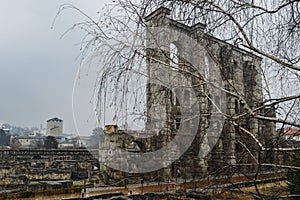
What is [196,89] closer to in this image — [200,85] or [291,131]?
[200,85]

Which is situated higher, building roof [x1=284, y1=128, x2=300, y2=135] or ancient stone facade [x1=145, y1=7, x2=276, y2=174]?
ancient stone facade [x1=145, y1=7, x2=276, y2=174]

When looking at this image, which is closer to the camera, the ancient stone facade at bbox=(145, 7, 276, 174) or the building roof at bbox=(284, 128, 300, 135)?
the building roof at bbox=(284, 128, 300, 135)

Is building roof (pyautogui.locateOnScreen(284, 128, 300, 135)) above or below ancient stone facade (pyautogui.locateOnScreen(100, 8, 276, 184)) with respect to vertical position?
below

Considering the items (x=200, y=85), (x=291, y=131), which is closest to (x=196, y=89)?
(x=200, y=85)

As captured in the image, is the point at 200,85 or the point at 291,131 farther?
the point at 200,85

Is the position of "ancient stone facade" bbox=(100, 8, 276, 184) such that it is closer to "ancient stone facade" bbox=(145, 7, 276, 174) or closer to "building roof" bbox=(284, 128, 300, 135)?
"ancient stone facade" bbox=(145, 7, 276, 174)

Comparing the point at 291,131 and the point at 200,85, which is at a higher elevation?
the point at 200,85

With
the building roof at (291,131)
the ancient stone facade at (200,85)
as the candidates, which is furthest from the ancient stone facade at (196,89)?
the building roof at (291,131)

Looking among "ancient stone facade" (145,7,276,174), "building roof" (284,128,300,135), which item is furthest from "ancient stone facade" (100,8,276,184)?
"building roof" (284,128,300,135)

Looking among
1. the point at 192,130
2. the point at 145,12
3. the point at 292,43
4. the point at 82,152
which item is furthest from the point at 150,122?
the point at 82,152

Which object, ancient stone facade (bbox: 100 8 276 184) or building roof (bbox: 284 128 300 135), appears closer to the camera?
building roof (bbox: 284 128 300 135)

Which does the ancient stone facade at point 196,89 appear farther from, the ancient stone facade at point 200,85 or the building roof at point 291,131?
the building roof at point 291,131

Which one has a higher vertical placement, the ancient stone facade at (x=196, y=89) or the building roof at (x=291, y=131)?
the ancient stone facade at (x=196, y=89)

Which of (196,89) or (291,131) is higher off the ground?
(196,89)
